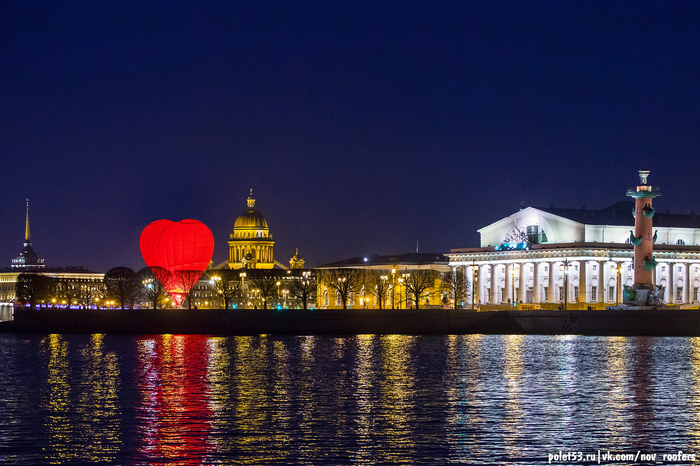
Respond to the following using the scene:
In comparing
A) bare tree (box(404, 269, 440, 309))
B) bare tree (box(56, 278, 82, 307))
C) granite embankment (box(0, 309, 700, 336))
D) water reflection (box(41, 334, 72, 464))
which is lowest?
water reflection (box(41, 334, 72, 464))

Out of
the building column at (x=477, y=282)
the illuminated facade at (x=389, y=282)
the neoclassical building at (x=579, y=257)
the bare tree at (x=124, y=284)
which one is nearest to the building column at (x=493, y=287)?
the neoclassical building at (x=579, y=257)

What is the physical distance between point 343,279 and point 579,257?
104ft

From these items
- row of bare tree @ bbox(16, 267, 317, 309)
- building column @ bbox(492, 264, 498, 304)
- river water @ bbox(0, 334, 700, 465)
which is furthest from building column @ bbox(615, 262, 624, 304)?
river water @ bbox(0, 334, 700, 465)

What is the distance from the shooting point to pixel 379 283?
115 meters

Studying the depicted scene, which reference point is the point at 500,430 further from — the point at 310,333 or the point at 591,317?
the point at 310,333

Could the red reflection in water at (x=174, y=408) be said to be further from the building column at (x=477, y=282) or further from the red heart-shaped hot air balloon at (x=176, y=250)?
the building column at (x=477, y=282)

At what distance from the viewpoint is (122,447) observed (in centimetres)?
2828

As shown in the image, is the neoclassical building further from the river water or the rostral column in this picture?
the river water

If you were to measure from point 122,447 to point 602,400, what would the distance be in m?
17.1

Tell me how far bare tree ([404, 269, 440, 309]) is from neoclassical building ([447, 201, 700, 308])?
508 cm

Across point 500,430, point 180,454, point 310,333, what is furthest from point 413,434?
point 310,333

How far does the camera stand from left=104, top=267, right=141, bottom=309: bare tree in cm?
11331

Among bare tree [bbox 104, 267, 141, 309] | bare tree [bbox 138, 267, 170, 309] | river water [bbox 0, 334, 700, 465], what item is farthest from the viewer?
bare tree [bbox 104, 267, 141, 309]

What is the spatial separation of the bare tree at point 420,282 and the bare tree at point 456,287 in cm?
156
